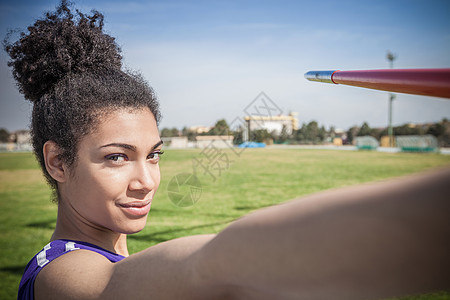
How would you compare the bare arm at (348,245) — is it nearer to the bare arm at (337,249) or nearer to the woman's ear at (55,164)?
the bare arm at (337,249)

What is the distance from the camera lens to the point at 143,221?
157 centimetres

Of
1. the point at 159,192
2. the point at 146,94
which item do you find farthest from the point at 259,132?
the point at 159,192

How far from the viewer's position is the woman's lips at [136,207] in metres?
1.48

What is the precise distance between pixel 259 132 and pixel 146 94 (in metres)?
5.15

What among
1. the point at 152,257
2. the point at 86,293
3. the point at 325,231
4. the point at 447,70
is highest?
the point at 447,70

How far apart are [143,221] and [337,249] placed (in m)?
1.28

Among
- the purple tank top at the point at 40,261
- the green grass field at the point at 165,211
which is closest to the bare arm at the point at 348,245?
the purple tank top at the point at 40,261

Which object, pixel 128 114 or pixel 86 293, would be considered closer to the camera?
pixel 86 293

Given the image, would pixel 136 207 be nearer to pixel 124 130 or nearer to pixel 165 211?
pixel 124 130

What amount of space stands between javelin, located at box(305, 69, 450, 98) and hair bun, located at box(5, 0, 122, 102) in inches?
55.2

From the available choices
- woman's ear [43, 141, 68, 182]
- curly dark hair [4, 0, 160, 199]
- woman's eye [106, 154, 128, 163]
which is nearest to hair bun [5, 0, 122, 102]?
curly dark hair [4, 0, 160, 199]

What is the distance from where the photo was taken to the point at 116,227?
151cm

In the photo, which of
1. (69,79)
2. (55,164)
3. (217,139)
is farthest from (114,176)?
(217,139)

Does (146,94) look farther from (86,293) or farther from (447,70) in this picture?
(447,70)
